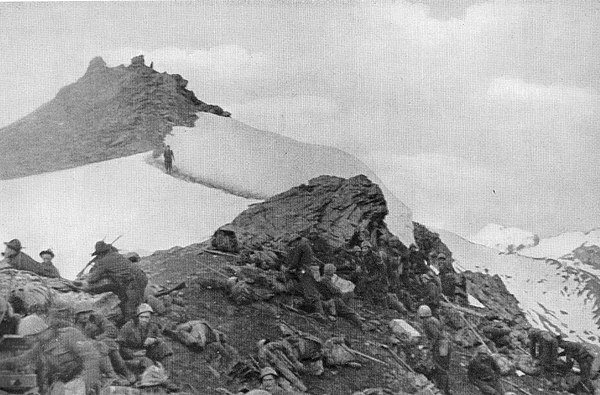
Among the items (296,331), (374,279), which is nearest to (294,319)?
(296,331)

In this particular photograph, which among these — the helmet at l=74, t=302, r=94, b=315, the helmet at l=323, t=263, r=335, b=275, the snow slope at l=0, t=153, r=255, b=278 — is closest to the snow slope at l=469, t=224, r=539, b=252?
the helmet at l=323, t=263, r=335, b=275

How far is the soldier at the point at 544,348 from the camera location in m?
8.07

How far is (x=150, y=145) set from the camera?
8164mm

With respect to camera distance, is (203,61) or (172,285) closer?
(172,285)

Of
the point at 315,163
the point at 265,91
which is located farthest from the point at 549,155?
the point at 265,91

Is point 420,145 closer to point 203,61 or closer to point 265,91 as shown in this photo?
point 265,91

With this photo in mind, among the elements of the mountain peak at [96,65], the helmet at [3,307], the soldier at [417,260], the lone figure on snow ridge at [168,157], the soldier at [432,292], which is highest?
the mountain peak at [96,65]

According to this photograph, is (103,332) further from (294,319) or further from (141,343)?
(294,319)

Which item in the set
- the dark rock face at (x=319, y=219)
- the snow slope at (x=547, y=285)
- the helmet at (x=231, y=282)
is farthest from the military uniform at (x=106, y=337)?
the snow slope at (x=547, y=285)

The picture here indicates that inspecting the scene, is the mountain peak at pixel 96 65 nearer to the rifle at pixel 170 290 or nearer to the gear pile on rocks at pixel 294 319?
the gear pile on rocks at pixel 294 319

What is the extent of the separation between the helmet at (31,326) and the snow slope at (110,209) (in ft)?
2.31

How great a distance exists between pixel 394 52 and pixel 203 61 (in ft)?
6.33

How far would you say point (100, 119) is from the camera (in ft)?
27.2

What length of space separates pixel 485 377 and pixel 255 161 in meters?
2.96
